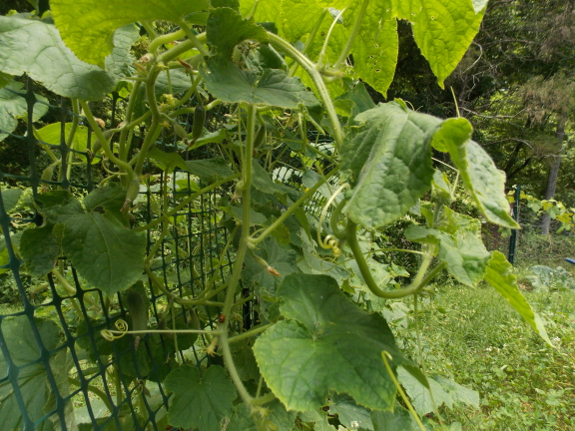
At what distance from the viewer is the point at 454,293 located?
13.7 feet

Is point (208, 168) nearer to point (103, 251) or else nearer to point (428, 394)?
point (103, 251)

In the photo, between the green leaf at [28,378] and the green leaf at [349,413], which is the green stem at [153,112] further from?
the green leaf at [349,413]

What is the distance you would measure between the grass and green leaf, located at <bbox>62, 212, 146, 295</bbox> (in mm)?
1239

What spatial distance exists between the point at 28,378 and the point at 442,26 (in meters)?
0.96

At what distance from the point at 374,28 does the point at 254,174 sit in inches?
15.3

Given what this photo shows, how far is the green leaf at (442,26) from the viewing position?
26.0 inches

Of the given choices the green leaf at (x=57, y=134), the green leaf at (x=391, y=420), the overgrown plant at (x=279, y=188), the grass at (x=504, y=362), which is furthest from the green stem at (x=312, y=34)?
the grass at (x=504, y=362)

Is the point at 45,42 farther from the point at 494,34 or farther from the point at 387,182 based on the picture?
the point at 494,34

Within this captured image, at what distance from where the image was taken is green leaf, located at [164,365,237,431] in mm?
706

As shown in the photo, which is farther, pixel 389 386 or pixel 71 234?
pixel 71 234

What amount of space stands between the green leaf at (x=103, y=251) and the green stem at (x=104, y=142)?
0.34ft

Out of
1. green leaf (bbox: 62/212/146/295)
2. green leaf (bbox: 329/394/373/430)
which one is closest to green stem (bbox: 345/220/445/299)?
green leaf (bbox: 62/212/146/295)

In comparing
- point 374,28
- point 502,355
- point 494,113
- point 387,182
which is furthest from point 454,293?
point 494,113

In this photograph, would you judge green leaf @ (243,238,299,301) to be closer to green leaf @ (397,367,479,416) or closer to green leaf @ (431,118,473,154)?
green leaf @ (431,118,473,154)
